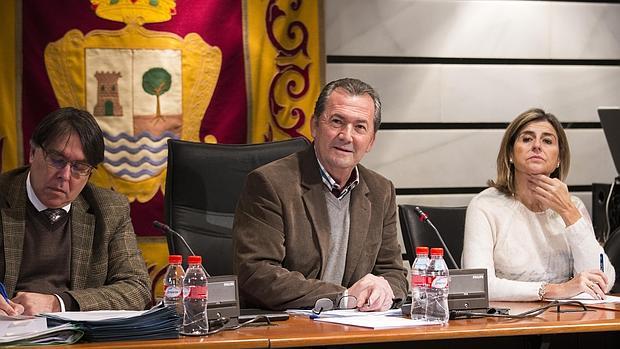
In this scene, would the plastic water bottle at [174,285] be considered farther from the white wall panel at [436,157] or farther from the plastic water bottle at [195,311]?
the white wall panel at [436,157]

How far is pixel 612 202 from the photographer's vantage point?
4.96m

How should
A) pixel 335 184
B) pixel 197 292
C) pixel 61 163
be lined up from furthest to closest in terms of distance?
pixel 335 184
pixel 61 163
pixel 197 292

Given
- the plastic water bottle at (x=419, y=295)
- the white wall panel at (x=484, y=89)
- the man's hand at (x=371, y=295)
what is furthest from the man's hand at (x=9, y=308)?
the white wall panel at (x=484, y=89)

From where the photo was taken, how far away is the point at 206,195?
3596 millimetres

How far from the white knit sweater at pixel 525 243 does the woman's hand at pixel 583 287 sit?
0.79 ft

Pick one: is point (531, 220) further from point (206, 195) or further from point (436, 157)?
point (436, 157)

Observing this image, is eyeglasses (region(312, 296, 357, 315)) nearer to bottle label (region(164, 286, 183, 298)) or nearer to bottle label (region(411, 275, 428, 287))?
bottle label (region(411, 275, 428, 287))

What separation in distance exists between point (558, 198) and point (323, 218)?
0.99 m

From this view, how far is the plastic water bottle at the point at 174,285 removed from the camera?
251 cm

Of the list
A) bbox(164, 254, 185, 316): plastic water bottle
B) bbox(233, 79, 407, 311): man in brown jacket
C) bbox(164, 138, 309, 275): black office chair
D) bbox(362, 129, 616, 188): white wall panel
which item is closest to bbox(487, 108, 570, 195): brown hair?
bbox(233, 79, 407, 311): man in brown jacket

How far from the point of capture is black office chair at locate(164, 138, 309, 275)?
3547 millimetres

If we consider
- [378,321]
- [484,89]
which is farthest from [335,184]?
[484,89]

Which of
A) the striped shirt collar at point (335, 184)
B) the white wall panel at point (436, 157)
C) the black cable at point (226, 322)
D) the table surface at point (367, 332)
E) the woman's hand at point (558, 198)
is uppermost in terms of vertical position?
the white wall panel at point (436, 157)

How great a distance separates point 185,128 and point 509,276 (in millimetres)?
1825
